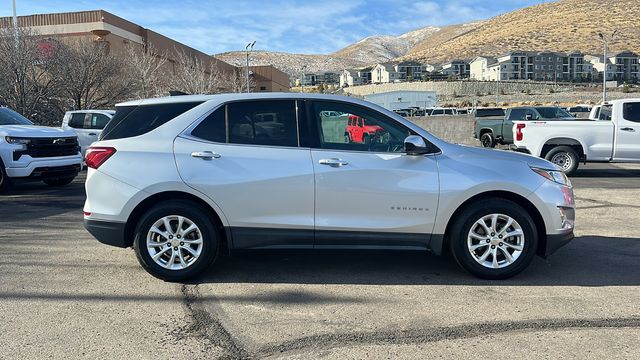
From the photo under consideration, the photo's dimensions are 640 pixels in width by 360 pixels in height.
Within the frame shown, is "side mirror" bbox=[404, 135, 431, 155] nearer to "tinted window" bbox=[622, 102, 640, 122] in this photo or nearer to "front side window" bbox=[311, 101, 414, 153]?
"front side window" bbox=[311, 101, 414, 153]

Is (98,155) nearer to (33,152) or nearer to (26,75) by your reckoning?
(33,152)

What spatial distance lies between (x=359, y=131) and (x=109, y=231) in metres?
2.70

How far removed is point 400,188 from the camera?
17.1 feet

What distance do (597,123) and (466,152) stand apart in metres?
9.82

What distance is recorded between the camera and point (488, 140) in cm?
A: 2347

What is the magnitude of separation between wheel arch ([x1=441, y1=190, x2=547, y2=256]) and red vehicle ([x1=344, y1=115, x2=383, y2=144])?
113 cm

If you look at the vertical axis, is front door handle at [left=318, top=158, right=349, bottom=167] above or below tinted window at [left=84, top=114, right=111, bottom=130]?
below

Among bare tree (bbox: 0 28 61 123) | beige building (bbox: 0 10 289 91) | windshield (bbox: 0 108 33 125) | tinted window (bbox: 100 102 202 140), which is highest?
beige building (bbox: 0 10 289 91)

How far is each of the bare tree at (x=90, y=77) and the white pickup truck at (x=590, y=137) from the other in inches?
973

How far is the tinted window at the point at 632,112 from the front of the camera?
13.2 m

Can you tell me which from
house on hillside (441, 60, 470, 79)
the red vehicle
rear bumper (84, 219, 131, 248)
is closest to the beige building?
rear bumper (84, 219, 131, 248)

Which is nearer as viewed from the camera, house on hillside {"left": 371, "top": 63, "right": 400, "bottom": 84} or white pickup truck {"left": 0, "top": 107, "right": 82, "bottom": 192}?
white pickup truck {"left": 0, "top": 107, "right": 82, "bottom": 192}

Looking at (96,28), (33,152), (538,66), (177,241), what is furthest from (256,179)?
(538,66)

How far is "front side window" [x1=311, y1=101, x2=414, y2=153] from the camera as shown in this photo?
5.33 metres
